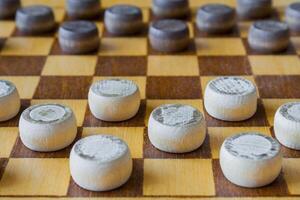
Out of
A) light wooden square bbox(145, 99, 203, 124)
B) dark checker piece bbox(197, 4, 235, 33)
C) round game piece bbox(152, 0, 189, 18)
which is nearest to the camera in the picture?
light wooden square bbox(145, 99, 203, 124)

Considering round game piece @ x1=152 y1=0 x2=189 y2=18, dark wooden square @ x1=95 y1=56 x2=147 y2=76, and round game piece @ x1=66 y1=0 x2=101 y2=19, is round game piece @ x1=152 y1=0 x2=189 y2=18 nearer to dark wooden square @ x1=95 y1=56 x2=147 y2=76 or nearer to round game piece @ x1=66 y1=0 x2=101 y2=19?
round game piece @ x1=66 y1=0 x2=101 y2=19

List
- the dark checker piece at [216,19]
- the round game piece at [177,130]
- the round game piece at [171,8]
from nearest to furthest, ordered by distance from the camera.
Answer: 1. the round game piece at [177,130]
2. the dark checker piece at [216,19]
3. the round game piece at [171,8]

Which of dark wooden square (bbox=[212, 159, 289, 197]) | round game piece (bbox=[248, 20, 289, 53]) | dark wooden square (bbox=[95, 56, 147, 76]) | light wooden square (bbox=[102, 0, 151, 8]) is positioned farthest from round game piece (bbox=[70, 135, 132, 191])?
light wooden square (bbox=[102, 0, 151, 8])

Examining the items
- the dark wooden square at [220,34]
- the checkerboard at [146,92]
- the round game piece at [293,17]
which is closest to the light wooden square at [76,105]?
the checkerboard at [146,92]

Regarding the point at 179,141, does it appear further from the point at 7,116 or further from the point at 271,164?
the point at 7,116

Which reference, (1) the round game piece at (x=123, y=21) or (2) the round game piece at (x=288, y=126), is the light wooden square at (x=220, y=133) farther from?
(1) the round game piece at (x=123, y=21)

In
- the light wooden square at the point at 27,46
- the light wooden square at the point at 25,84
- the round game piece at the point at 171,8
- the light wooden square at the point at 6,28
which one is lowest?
the light wooden square at the point at 27,46
